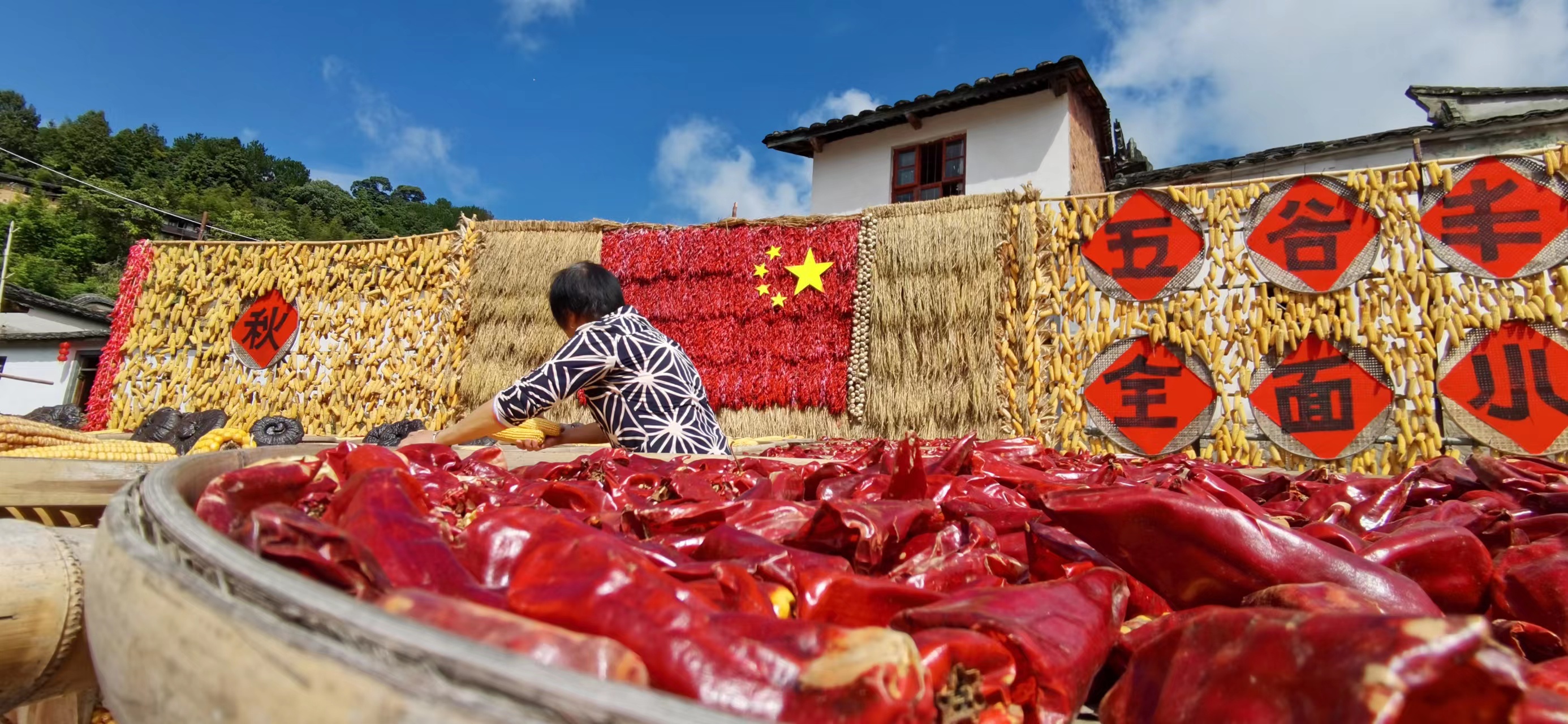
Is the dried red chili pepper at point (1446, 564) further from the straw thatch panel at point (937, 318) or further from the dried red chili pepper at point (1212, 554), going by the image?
the straw thatch panel at point (937, 318)

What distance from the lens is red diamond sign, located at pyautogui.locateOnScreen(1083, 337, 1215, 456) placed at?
484cm

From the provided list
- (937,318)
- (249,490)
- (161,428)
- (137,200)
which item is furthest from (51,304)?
(249,490)

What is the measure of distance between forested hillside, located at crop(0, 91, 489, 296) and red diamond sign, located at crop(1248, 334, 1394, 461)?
43.9 metres

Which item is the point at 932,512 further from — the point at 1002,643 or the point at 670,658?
the point at 670,658

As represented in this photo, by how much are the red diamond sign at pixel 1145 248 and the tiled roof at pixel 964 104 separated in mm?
5288

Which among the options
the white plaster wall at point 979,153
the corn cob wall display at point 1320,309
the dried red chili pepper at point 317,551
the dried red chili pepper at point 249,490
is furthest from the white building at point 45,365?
the dried red chili pepper at point 317,551

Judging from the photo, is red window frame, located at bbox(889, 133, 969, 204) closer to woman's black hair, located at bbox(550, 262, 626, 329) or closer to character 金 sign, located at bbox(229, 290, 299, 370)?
character 金 sign, located at bbox(229, 290, 299, 370)

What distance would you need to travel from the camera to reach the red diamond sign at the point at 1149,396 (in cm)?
→ 484

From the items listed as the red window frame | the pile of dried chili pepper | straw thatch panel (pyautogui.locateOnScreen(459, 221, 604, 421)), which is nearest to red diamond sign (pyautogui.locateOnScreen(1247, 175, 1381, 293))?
the pile of dried chili pepper

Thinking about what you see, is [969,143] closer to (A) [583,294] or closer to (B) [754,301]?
(B) [754,301]

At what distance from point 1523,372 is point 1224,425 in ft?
4.83

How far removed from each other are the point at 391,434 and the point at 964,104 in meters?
8.93

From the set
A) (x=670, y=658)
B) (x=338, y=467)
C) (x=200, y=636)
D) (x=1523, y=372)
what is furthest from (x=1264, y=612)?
(x=1523, y=372)

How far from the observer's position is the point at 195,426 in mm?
5480
